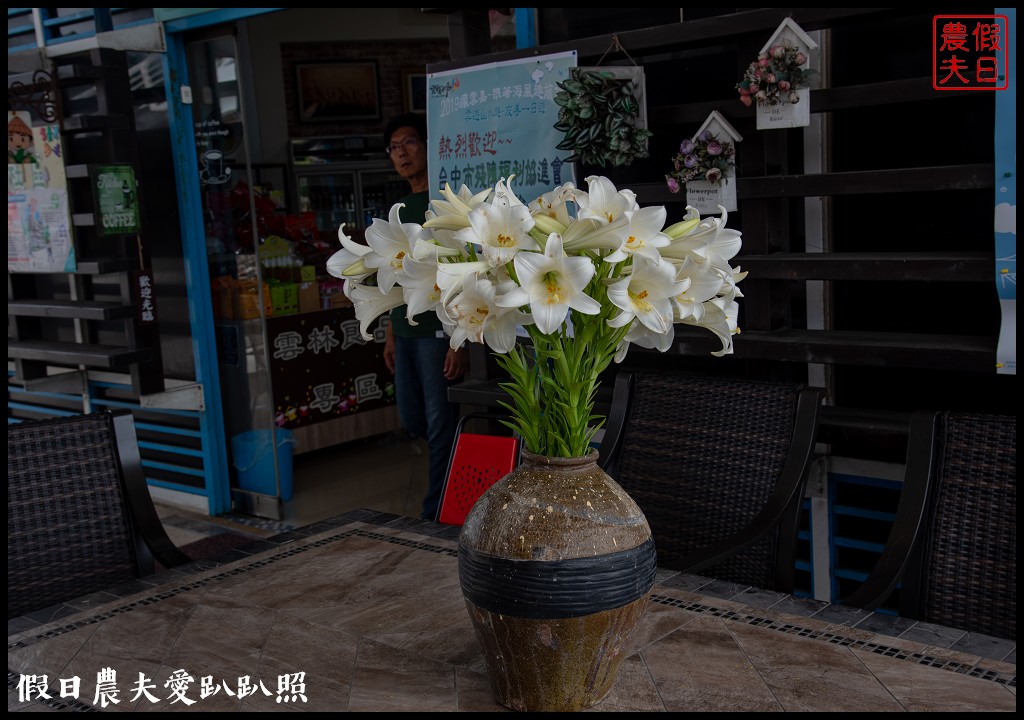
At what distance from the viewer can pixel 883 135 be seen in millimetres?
3074

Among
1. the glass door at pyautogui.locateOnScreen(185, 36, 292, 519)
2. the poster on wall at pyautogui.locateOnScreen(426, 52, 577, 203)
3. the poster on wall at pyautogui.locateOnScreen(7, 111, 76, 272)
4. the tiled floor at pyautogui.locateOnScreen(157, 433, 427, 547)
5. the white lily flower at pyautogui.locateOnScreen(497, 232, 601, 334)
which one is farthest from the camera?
the tiled floor at pyautogui.locateOnScreen(157, 433, 427, 547)

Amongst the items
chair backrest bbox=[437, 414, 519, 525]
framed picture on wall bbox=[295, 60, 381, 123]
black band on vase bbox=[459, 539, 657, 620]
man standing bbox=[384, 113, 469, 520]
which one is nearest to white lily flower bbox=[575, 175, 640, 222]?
black band on vase bbox=[459, 539, 657, 620]

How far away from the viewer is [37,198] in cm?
478

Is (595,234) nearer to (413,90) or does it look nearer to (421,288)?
(421,288)

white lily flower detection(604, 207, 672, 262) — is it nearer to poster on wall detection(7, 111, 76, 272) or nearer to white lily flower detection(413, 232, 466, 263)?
white lily flower detection(413, 232, 466, 263)

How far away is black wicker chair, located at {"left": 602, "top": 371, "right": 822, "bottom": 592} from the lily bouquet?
2.79 feet

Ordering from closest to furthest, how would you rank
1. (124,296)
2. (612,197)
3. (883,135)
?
(612,197) → (883,135) → (124,296)

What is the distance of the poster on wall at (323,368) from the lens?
5.55m

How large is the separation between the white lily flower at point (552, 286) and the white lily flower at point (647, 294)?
0.04m

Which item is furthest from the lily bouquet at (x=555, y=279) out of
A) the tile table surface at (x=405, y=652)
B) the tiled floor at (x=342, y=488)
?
the tiled floor at (x=342, y=488)

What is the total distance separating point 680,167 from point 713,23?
40cm

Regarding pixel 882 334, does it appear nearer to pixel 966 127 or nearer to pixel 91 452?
pixel 966 127

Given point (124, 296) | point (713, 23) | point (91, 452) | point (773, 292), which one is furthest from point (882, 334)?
point (124, 296)

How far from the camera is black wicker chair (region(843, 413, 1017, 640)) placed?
2021mm
